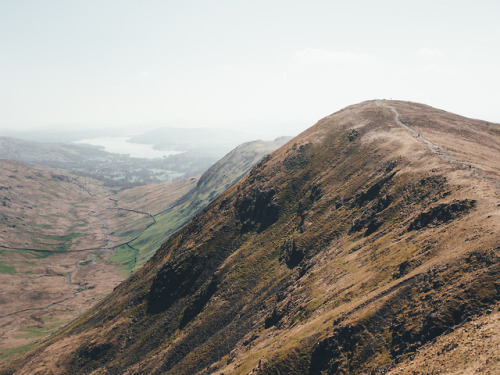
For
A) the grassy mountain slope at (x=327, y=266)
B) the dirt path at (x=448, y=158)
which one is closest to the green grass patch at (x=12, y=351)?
the grassy mountain slope at (x=327, y=266)

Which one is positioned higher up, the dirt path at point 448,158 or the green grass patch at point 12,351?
the dirt path at point 448,158

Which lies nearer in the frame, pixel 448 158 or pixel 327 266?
pixel 327 266

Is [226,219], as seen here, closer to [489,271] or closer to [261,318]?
[261,318]

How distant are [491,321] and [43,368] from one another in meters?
143

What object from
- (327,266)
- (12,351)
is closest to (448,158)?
(327,266)

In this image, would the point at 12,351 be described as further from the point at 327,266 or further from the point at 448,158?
the point at 448,158

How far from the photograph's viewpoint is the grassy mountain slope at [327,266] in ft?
152

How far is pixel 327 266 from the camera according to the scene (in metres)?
77.6

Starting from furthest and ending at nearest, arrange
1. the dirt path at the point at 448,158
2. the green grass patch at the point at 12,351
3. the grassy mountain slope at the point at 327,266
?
the green grass patch at the point at 12,351 → the dirt path at the point at 448,158 → the grassy mountain slope at the point at 327,266

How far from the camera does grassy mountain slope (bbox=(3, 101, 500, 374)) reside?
4634cm

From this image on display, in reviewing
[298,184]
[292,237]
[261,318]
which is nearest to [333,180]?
[298,184]

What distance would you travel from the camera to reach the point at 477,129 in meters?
128

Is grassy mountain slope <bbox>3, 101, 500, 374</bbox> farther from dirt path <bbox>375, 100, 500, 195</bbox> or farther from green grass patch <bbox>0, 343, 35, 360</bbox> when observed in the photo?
green grass patch <bbox>0, 343, 35, 360</bbox>

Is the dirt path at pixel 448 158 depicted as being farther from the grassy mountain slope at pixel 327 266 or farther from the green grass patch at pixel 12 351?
the green grass patch at pixel 12 351
